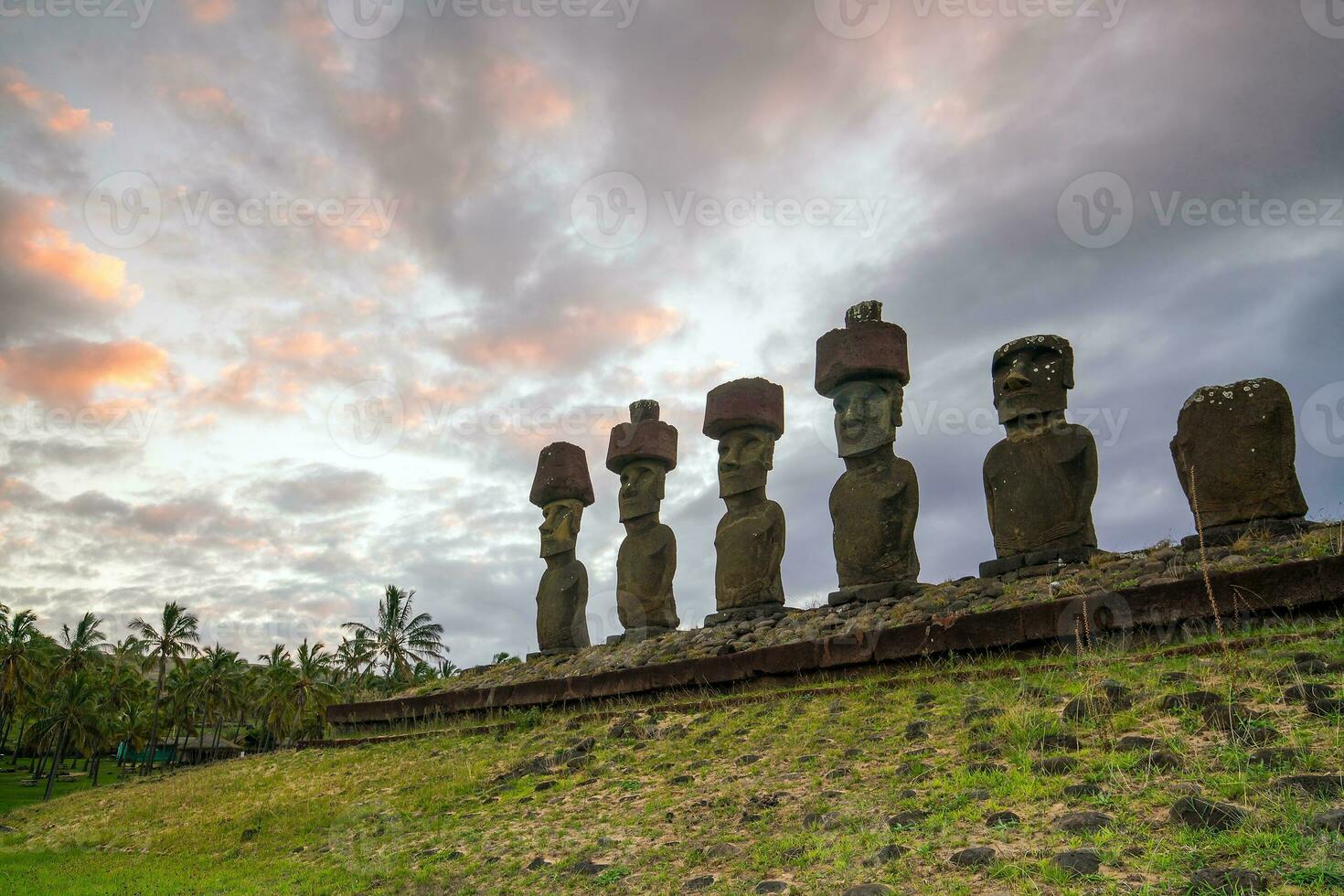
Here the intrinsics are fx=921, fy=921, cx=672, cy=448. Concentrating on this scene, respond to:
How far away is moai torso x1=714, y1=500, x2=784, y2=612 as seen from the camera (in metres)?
11.2

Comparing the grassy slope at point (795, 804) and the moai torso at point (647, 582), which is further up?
the moai torso at point (647, 582)

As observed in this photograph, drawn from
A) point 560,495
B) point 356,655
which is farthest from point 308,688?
point 560,495

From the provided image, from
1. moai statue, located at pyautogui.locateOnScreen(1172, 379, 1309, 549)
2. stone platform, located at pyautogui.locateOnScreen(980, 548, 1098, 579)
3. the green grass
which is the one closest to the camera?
moai statue, located at pyautogui.locateOnScreen(1172, 379, 1309, 549)

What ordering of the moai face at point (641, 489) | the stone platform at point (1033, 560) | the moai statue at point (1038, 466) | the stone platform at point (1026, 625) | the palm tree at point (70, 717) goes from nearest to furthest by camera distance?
the stone platform at point (1026, 625) < the stone platform at point (1033, 560) < the moai statue at point (1038, 466) < the moai face at point (641, 489) < the palm tree at point (70, 717)

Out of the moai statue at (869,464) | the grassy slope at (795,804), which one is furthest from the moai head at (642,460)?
the grassy slope at (795,804)

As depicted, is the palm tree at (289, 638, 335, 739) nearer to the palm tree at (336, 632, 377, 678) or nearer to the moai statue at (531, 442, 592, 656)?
the palm tree at (336, 632, 377, 678)

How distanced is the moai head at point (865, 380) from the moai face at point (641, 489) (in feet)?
11.1

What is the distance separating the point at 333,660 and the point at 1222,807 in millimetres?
43686

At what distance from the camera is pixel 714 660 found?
833 cm

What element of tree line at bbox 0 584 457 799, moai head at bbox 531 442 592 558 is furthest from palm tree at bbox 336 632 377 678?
moai head at bbox 531 442 592 558

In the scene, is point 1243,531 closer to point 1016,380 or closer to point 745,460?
point 1016,380

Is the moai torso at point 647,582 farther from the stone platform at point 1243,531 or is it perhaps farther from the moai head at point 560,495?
the stone platform at point 1243,531

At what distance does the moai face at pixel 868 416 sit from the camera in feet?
34.1

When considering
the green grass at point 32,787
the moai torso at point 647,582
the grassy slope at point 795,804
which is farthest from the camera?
the green grass at point 32,787
